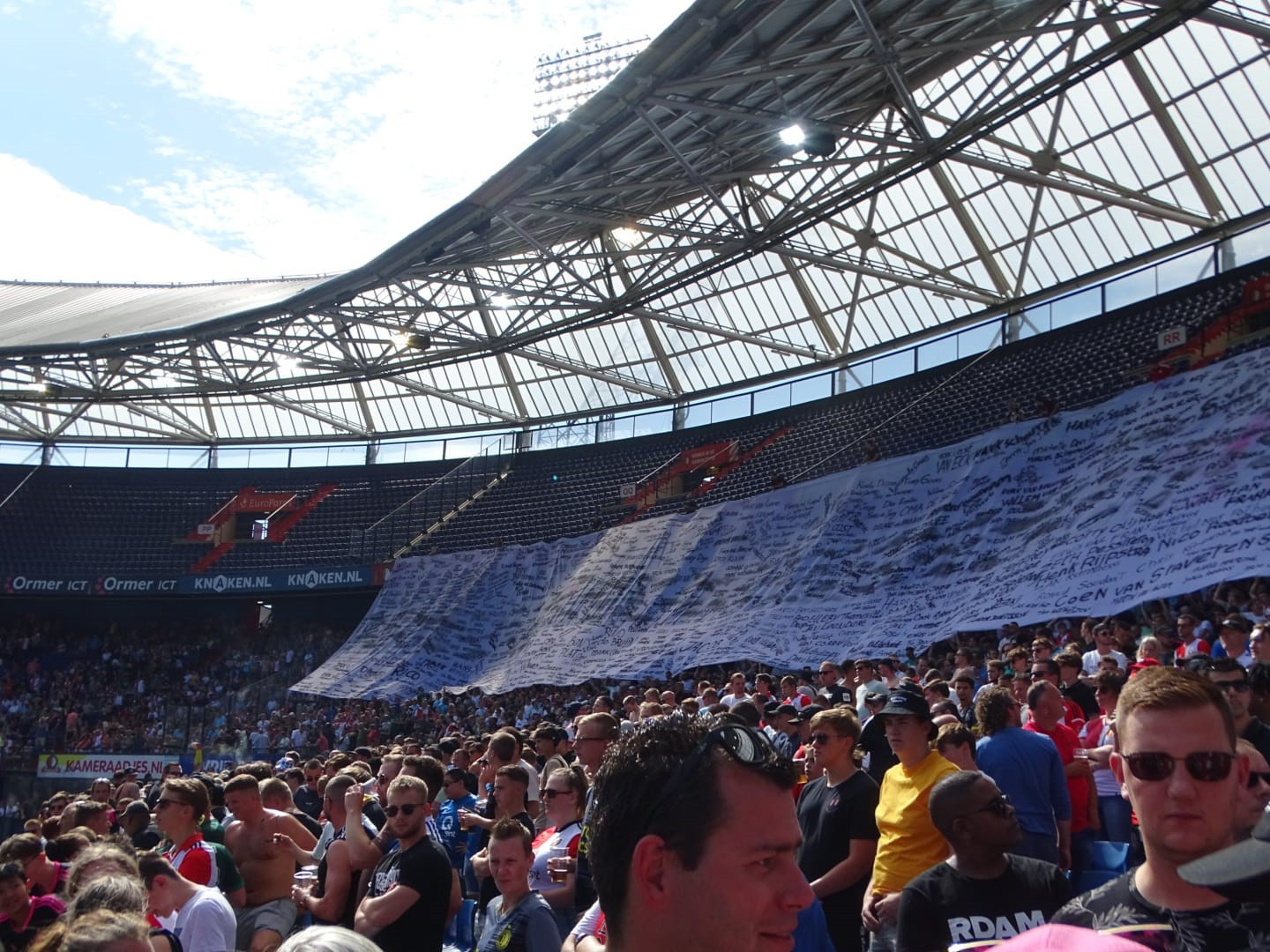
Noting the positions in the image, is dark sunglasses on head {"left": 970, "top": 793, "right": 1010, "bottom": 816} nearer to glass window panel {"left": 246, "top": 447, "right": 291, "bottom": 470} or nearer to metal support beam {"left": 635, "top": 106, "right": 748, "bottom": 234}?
metal support beam {"left": 635, "top": 106, "right": 748, "bottom": 234}

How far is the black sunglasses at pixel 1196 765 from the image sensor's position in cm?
266

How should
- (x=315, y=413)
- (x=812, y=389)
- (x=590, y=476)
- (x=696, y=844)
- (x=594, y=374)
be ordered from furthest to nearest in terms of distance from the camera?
1. (x=315, y=413)
2. (x=590, y=476)
3. (x=594, y=374)
4. (x=812, y=389)
5. (x=696, y=844)

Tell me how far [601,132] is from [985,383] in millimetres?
11207

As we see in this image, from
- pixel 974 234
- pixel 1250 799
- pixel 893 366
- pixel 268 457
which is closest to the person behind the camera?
pixel 1250 799

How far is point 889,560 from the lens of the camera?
71.8ft

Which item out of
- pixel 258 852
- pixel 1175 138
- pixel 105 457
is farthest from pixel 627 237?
pixel 258 852

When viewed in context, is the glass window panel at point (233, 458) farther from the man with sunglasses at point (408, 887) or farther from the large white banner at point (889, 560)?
the man with sunglasses at point (408, 887)

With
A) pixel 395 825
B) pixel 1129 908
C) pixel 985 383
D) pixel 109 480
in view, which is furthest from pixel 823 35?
pixel 109 480

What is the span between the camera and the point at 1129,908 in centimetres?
261

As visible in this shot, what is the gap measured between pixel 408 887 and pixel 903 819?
7.53ft

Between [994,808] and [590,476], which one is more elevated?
[590,476]

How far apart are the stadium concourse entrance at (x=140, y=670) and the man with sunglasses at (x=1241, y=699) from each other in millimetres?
25946

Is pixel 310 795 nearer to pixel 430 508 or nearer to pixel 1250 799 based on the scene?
pixel 1250 799

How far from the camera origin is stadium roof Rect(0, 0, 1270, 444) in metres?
20.0
